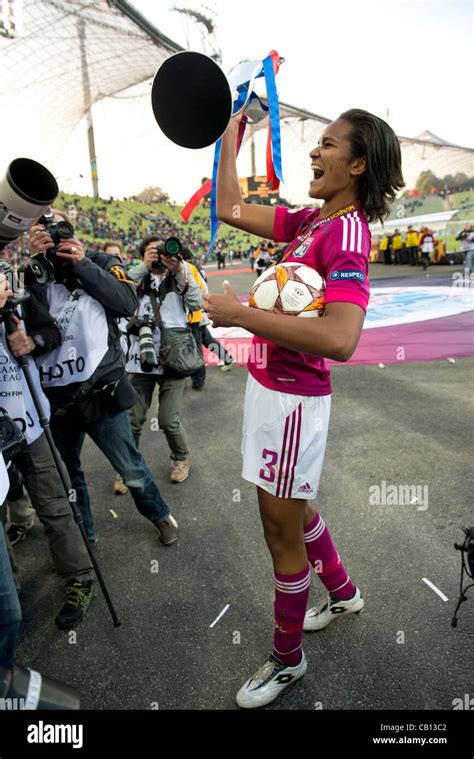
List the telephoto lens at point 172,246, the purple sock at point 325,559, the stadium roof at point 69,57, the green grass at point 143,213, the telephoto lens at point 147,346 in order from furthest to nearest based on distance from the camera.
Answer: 1. the green grass at point 143,213
2. the stadium roof at point 69,57
3. the telephoto lens at point 147,346
4. the telephoto lens at point 172,246
5. the purple sock at point 325,559

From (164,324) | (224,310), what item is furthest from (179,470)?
(224,310)

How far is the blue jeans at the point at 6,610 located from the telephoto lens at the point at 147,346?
1749 millimetres

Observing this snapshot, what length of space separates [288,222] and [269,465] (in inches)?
39.5

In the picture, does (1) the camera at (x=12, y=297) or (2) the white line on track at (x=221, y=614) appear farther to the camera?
(2) the white line on track at (x=221, y=614)

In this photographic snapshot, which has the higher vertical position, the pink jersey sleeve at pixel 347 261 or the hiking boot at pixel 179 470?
the pink jersey sleeve at pixel 347 261

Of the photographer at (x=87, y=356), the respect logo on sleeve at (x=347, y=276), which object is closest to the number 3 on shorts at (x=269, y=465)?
the respect logo on sleeve at (x=347, y=276)

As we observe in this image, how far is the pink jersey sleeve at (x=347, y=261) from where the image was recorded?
48.5 inches

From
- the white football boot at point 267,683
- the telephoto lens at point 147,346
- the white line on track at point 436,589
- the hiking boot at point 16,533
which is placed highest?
the telephoto lens at point 147,346

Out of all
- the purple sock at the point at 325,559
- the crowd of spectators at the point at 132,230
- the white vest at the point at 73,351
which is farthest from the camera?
the crowd of spectators at the point at 132,230

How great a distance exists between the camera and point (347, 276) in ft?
4.07

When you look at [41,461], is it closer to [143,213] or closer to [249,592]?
[249,592]

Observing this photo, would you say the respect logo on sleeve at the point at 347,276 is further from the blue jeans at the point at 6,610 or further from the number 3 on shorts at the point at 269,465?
the blue jeans at the point at 6,610

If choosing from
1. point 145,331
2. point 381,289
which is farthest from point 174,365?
point 381,289

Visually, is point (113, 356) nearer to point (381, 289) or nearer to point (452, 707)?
point (452, 707)
